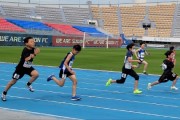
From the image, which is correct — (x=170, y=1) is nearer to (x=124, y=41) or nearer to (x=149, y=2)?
(x=149, y=2)

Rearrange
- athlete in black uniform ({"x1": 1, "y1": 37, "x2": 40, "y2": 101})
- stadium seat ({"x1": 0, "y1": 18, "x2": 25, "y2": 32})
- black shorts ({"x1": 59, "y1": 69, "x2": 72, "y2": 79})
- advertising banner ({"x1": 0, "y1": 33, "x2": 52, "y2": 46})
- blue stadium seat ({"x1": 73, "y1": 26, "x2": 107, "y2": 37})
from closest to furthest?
athlete in black uniform ({"x1": 1, "y1": 37, "x2": 40, "y2": 101}) < black shorts ({"x1": 59, "y1": 69, "x2": 72, "y2": 79}) < advertising banner ({"x1": 0, "y1": 33, "x2": 52, "y2": 46}) < stadium seat ({"x1": 0, "y1": 18, "x2": 25, "y2": 32}) < blue stadium seat ({"x1": 73, "y1": 26, "x2": 107, "y2": 37})

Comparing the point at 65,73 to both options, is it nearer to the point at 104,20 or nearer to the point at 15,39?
the point at 15,39

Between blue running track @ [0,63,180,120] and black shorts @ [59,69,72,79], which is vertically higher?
black shorts @ [59,69,72,79]

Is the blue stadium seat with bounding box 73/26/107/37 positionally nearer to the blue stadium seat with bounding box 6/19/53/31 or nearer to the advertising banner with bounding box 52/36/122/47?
the advertising banner with bounding box 52/36/122/47

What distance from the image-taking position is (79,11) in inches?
3083

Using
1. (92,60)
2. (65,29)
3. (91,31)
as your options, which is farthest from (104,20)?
(92,60)

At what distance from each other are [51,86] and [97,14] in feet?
217

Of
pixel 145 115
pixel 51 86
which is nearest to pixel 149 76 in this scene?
pixel 51 86

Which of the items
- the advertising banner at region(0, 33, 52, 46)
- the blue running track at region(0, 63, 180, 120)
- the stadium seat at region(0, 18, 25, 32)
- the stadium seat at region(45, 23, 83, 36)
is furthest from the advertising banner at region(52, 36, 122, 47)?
the blue running track at region(0, 63, 180, 120)

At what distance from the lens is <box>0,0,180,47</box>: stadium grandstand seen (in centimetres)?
6328

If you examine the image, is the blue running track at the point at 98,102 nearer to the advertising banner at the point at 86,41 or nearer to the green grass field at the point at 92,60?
the green grass field at the point at 92,60

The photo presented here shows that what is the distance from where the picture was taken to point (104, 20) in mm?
76812

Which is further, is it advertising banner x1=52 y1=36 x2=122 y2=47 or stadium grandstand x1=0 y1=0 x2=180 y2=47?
stadium grandstand x1=0 y1=0 x2=180 y2=47

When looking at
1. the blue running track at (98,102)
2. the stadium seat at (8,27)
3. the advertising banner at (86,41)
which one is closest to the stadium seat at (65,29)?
the advertising banner at (86,41)
